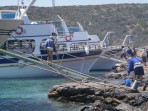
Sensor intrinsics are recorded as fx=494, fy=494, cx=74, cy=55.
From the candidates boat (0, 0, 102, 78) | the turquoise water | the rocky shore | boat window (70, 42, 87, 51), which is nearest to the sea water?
the turquoise water

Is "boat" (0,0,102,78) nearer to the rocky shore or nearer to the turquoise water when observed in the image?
the turquoise water

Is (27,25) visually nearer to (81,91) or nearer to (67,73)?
(81,91)

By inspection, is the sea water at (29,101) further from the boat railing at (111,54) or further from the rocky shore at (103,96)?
the boat railing at (111,54)

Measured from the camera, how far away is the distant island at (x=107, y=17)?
81625 millimetres

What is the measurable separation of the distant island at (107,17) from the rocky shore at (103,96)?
52.1 meters

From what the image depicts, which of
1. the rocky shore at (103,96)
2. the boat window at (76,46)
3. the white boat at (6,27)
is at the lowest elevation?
the rocky shore at (103,96)

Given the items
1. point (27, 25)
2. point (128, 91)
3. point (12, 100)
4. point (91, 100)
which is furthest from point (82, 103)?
point (27, 25)

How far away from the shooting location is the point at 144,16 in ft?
315

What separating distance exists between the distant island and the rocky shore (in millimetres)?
52072

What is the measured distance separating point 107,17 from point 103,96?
76.0m

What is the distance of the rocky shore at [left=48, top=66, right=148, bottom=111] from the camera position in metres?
16.3

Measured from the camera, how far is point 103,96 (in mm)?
19000

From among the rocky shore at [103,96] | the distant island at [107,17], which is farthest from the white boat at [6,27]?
the distant island at [107,17]

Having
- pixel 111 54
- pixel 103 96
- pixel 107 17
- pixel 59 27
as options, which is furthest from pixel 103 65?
pixel 107 17
